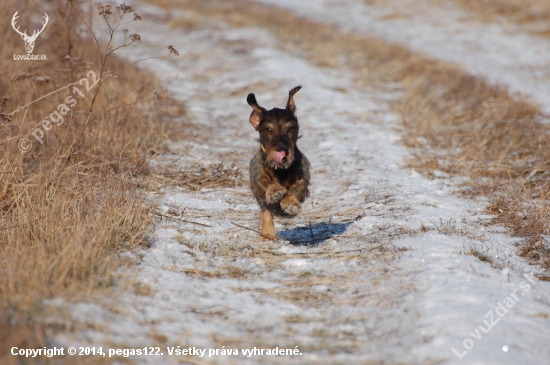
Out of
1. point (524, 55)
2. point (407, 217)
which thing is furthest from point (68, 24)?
point (524, 55)

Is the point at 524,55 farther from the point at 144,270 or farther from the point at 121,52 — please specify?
the point at 144,270

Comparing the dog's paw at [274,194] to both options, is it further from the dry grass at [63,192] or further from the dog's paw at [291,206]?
the dry grass at [63,192]

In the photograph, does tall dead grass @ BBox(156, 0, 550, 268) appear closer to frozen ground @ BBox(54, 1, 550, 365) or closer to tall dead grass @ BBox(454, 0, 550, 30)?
frozen ground @ BBox(54, 1, 550, 365)

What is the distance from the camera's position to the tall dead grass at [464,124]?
791 centimetres

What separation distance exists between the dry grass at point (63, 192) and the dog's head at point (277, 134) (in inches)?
58.8

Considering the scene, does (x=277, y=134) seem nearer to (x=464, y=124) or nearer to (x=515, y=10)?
(x=464, y=124)

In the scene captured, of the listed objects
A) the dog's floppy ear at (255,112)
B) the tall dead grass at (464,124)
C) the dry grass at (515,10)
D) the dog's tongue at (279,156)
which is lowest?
the tall dead grass at (464,124)

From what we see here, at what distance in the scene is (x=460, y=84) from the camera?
13852 mm

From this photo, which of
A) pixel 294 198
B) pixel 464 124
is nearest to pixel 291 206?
pixel 294 198

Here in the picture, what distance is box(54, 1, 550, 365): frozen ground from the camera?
375cm

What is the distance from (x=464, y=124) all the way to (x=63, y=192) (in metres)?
8.58
